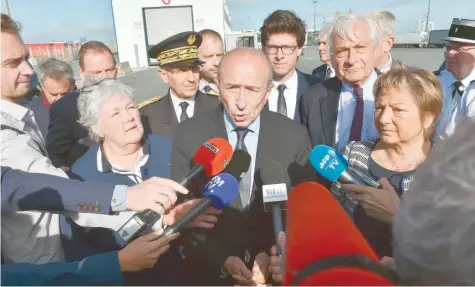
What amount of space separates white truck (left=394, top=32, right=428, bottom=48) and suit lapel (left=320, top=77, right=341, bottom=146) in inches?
1297

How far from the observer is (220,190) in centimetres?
144

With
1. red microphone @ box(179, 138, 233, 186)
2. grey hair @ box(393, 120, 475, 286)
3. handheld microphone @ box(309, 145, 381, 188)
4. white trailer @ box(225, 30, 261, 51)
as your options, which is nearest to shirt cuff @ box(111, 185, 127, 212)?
red microphone @ box(179, 138, 233, 186)

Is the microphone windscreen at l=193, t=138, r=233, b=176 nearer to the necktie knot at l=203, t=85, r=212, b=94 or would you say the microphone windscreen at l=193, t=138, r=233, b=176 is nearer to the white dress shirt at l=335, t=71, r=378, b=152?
the white dress shirt at l=335, t=71, r=378, b=152

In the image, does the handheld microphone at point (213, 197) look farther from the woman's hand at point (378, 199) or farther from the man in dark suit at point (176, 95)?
the man in dark suit at point (176, 95)

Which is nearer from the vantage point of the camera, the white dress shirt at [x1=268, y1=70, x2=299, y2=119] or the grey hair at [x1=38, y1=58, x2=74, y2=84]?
the white dress shirt at [x1=268, y1=70, x2=299, y2=119]

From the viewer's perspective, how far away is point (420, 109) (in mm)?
1766

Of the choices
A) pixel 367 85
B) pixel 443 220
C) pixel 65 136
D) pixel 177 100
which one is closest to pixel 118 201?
pixel 443 220

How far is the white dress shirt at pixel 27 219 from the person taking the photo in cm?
140

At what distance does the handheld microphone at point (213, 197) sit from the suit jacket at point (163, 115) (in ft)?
4.57

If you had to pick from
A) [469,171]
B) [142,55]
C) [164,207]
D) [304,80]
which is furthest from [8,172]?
[142,55]

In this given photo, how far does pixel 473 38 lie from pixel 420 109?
8.55 ft

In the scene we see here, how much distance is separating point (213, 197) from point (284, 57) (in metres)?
2.12

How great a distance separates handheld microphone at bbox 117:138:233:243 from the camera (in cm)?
138

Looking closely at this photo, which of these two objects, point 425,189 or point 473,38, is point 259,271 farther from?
point 473,38
